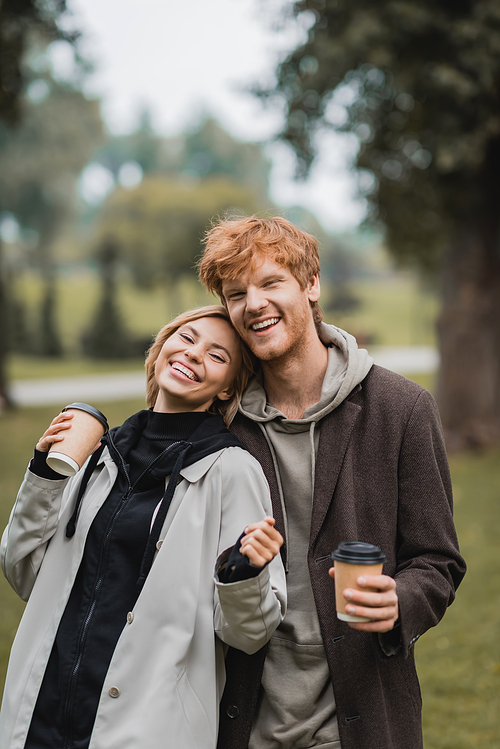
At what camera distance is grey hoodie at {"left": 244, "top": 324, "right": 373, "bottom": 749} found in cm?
229

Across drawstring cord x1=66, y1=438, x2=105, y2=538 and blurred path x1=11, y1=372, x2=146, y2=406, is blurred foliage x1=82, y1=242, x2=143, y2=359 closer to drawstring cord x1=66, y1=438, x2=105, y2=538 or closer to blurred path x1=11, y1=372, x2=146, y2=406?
blurred path x1=11, y1=372, x2=146, y2=406

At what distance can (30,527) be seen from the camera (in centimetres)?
237

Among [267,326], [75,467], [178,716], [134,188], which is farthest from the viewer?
[134,188]

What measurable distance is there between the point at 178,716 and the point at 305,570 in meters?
0.57

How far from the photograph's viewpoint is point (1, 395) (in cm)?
1775

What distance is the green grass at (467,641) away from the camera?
491 cm

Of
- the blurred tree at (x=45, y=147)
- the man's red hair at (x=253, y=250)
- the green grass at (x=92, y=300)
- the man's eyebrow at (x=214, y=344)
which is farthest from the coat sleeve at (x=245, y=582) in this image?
the blurred tree at (x=45, y=147)

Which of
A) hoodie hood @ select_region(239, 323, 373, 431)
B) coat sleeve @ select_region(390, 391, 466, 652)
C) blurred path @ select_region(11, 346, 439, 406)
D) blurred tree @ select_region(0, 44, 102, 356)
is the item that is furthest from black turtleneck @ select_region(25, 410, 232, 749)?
blurred tree @ select_region(0, 44, 102, 356)

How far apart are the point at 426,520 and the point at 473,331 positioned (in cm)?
1020

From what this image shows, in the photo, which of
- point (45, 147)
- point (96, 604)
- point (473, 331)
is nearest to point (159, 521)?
point (96, 604)

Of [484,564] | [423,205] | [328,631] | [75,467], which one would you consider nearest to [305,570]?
[328,631]

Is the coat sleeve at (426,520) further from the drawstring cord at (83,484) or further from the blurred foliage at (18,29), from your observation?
the blurred foliage at (18,29)

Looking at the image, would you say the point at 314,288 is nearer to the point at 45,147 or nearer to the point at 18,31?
the point at 18,31

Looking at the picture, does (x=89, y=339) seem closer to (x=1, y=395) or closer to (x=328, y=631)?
(x=1, y=395)
